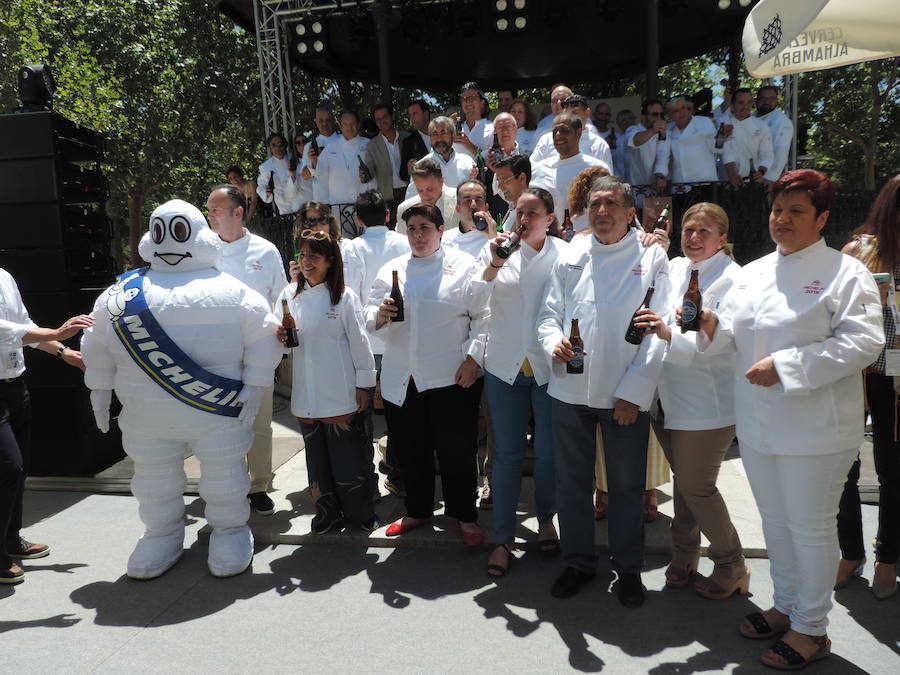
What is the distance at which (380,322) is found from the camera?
12.8 ft

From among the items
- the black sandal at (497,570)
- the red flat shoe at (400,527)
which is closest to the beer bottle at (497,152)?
the red flat shoe at (400,527)

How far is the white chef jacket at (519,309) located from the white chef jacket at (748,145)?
5924 millimetres

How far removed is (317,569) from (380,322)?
1.51 meters

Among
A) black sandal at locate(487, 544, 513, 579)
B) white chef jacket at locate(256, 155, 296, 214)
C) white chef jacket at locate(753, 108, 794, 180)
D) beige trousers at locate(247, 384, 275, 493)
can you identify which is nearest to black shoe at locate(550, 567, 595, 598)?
black sandal at locate(487, 544, 513, 579)

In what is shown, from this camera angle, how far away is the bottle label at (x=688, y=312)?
2889 millimetres

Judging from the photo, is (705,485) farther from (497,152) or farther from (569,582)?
(497,152)

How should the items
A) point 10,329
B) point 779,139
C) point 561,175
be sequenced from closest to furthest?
point 10,329, point 561,175, point 779,139

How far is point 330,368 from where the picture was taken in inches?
160

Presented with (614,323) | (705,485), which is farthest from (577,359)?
(705,485)

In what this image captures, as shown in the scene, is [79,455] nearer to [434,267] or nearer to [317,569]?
[317,569]

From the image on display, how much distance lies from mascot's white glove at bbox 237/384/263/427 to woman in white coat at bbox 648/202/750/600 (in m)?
2.27

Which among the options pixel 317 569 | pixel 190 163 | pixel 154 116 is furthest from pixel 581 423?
pixel 190 163

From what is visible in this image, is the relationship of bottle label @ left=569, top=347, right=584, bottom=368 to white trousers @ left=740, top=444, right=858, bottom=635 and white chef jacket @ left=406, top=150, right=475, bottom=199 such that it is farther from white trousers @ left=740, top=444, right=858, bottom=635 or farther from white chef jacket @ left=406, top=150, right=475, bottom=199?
white chef jacket @ left=406, top=150, right=475, bottom=199

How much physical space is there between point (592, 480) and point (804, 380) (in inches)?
48.3
